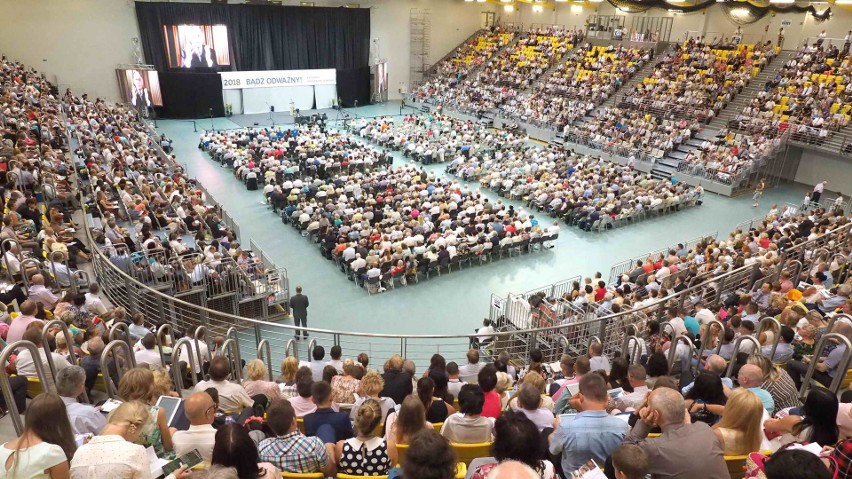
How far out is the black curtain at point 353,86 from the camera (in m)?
35.8

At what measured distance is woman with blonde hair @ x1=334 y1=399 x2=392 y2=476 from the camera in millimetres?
3666

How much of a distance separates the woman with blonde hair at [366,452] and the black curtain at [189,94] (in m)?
31.9

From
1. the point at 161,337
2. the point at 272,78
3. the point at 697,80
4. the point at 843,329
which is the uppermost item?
the point at 697,80

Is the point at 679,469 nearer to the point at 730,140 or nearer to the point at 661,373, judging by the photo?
the point at 661,373

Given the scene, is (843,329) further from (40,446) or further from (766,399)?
(40,446)

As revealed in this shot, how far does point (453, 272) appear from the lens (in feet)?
44.5

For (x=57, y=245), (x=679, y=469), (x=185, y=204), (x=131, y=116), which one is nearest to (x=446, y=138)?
(x=185, y=204)

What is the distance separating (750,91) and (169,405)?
27.3 m

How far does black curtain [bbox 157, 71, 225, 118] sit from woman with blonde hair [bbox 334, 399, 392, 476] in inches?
1254

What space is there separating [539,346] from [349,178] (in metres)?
11.1

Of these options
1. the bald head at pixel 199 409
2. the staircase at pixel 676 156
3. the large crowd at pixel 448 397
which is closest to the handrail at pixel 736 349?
the large crowd at pixel 448 397

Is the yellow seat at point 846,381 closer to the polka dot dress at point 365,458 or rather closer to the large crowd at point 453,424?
the large crowd at point 453,424

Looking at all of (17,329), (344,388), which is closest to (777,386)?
(344,388)

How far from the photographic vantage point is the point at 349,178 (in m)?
18.6
